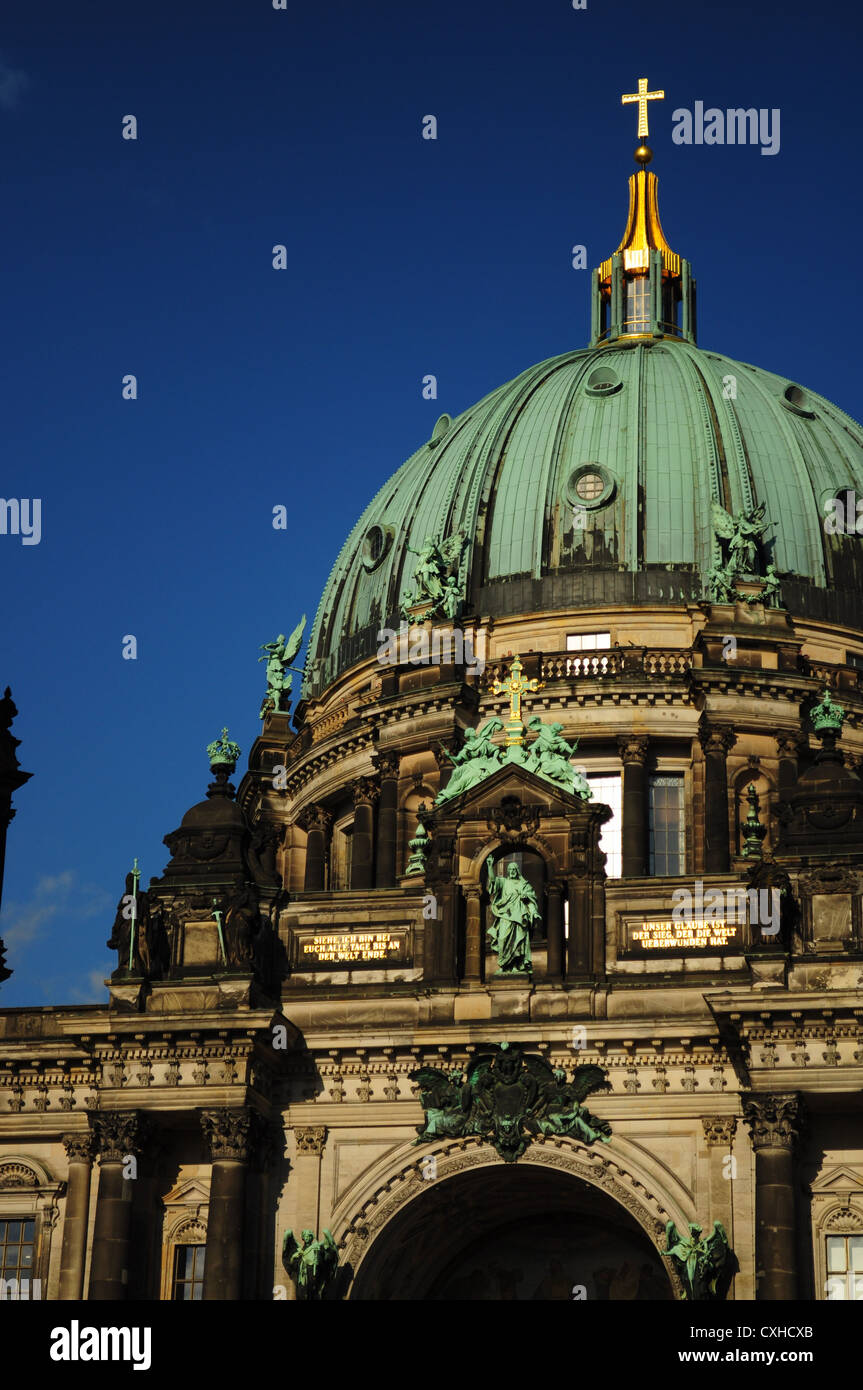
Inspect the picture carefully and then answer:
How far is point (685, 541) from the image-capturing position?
65.8m

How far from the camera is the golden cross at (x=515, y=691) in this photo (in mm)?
55062

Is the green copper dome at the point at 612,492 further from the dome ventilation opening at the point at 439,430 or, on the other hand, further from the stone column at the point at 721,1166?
the stone column at the point at 721,1166

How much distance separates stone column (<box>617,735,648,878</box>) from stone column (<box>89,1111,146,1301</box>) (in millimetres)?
14659

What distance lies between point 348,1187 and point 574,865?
8.12 metres

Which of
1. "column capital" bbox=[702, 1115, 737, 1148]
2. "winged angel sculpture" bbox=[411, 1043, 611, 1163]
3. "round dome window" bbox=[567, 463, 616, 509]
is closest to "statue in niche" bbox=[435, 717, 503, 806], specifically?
"winged angel sculpture" bbox=[411, 1043, 611, 1163]

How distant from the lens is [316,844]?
66.2m

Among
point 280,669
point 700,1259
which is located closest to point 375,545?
point 280,669

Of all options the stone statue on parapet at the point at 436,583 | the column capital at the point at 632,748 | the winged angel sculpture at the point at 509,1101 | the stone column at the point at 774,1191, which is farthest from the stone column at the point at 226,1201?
the stone statue on parapet at the point at 436,583

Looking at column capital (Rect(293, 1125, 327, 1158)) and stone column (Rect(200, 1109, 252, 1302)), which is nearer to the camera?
stone column (Rect(200, 1109, 252, 1302))

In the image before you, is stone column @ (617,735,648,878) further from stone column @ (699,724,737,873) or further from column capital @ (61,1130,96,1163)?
column capital @ (61,1130,96,1163)

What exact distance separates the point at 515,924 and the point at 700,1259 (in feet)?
26.5

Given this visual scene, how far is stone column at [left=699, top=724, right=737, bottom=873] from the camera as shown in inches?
2347
